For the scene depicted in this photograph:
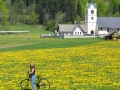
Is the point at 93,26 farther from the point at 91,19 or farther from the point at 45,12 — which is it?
the point at 45,12

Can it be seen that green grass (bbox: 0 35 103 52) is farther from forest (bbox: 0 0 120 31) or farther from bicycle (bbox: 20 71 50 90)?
forest (bbox: 0 0 120 31)

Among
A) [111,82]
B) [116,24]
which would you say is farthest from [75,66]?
[116,24]

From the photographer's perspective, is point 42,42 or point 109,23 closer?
point 42,42

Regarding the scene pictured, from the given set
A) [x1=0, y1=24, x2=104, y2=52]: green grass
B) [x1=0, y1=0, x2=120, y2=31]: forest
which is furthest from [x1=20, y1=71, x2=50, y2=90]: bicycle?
[x1=0, y1=0, x2=120, y2=31]: forest

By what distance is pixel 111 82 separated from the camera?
2138 cm

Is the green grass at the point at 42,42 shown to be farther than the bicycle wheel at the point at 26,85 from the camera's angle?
Yes

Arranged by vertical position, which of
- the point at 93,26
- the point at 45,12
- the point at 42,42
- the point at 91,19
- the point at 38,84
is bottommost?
the point at 42,42

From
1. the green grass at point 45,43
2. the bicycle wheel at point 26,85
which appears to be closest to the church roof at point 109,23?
the green grass at point 45,43

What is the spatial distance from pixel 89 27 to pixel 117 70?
329 feet

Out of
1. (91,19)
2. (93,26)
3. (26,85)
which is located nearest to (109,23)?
(93,26)

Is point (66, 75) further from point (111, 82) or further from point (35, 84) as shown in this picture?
point (35, 84)

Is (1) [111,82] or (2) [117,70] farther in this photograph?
(2) [117,70]

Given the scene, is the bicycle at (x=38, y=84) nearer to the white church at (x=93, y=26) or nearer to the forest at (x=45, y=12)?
the white church at (x=93, y=26)

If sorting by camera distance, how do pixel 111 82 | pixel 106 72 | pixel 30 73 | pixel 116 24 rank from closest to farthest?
pixel 30 73, pixel 111 82, pixel 106 72, pixel 116 24
